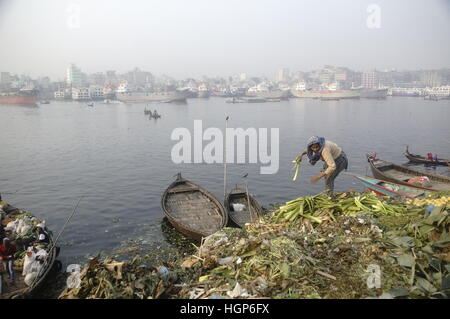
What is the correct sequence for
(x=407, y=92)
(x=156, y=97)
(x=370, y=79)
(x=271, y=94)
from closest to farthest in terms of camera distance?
(x=156, y=97), (x=271, y=94), (x=407, y=92), (x=370, y=79)

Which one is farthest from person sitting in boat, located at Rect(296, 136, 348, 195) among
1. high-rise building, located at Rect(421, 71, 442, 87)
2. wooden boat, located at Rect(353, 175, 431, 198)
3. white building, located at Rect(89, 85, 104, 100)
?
high-rise building, located at Rect(421, 71, 442, 87)

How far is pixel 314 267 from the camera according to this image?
4.78 m

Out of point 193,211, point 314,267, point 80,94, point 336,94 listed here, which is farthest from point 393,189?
point 80,94

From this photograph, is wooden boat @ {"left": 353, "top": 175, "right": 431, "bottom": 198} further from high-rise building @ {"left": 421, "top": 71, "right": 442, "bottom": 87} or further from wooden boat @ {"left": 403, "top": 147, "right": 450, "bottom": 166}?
high-rise building @ {"left": 421, "top": 71, "right": 442, "bottom": 87}

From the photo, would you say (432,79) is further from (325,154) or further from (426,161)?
(325,154)

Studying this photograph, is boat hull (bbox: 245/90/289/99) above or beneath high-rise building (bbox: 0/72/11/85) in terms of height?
beneath

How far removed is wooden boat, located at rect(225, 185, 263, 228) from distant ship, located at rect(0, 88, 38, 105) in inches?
3961

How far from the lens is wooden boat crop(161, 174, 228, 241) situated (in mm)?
12648

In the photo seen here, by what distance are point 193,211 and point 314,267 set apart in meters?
10.0

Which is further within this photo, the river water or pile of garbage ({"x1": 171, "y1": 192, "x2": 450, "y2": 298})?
the river water

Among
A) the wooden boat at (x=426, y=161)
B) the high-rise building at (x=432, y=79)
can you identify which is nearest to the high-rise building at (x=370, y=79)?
the high-rise building at (x=432, y=79)

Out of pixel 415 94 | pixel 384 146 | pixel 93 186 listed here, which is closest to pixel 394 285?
pixel 93 186

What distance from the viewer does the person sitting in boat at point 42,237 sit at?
1041 cm

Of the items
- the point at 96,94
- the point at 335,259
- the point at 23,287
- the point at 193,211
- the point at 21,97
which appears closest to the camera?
the point at 335,259
